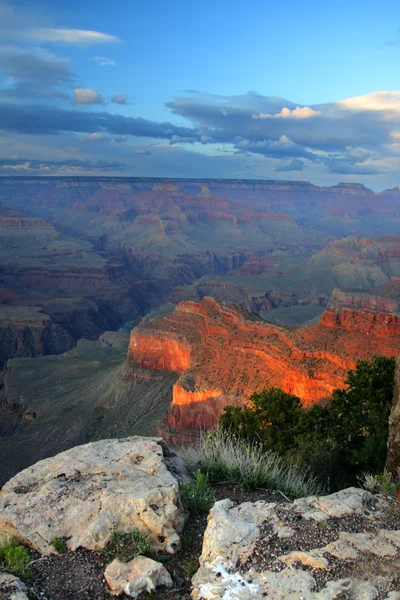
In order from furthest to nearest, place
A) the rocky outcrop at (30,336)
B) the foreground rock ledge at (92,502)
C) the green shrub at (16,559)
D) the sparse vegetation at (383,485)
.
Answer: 1. the rocky outcrop at (30,336)
2. the sparse vegetation at (383,485)
3. the foreground rock ledge at (92,502)
4. the green shrub at (16,559)

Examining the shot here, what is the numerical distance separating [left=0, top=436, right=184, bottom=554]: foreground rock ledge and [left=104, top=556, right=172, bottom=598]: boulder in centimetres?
64

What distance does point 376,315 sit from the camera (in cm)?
4012

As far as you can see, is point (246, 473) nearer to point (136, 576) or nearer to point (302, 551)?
point (302, 551)

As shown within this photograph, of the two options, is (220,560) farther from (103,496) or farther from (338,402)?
(338,402)

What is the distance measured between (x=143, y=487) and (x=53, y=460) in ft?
9.12

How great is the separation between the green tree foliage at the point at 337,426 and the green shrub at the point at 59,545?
27.7ft

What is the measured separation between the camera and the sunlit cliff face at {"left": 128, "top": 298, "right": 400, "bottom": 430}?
3716 cm

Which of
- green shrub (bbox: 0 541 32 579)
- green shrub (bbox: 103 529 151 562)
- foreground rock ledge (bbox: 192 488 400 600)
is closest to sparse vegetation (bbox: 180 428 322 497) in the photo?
foreground rock ledge (bbox: 192 488 400 600)

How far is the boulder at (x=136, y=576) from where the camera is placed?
7.40 meters

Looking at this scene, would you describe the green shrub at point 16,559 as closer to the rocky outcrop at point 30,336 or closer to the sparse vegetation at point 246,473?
the sparse vegetation at point 246,473


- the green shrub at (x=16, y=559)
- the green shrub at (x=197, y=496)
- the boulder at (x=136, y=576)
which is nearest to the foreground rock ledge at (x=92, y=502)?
the green shrub at (x=16, y=559)

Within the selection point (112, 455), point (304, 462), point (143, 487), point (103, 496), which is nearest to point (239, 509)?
point (143, 487)

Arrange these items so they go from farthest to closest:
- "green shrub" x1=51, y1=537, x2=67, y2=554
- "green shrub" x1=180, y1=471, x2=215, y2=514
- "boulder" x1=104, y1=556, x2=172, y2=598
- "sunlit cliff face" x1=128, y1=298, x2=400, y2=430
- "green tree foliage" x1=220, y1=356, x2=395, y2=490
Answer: "sunlit cliff face" x1=128, y1=298, x2=400, y2=430 < "green tree foliage" x1=220, y1=356, x2=395, y2=490 < "green shrub" x1=180, y1=471, x2=215, y2=514 < "green shrub" x1=51, y1=537, x2=67, y2=554 < "boulder" x1=104, y1=556, x2=172, y2=598

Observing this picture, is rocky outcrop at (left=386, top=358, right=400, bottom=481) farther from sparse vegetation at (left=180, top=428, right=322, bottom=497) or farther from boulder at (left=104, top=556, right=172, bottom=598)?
boulder at (left=104, top=556, right=172, bottom=598)
